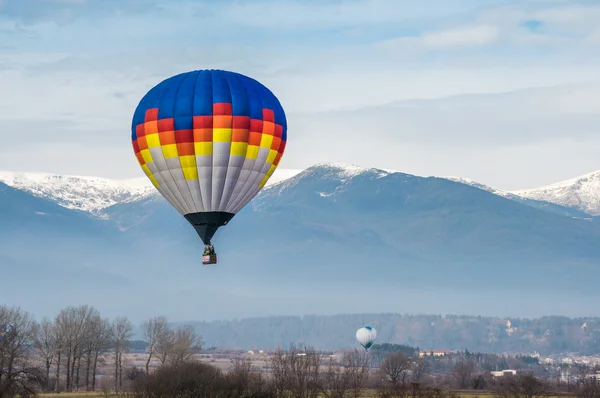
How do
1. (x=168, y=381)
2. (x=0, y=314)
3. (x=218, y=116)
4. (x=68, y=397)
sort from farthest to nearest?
1. (x=0, y=314)
2. (x=68, y=397)
3. (x=168, y=381)
4. (x=218, y=116)

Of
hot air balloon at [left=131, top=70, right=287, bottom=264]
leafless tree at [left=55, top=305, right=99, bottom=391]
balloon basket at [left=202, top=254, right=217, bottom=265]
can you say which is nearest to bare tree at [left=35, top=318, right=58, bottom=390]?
leafless tree at [left=55, top=305, right=99, bottom=391]

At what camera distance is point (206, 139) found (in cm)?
9394

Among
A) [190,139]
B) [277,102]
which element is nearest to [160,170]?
[190,139]

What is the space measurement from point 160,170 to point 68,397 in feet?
187

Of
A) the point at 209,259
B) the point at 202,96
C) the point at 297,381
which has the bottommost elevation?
the point at 297,381

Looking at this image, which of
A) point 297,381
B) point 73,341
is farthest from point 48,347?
point 297,381

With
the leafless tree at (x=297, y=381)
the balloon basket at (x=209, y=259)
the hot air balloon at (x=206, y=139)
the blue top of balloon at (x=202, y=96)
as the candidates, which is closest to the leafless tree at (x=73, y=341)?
the leafless tree at (x=297, y=381)

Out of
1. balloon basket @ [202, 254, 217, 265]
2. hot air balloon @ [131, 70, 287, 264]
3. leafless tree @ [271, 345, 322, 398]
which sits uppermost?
hot air balloon @ [131, 70, 287, 264]

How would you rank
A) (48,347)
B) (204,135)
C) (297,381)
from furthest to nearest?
(48,347) < (297,381) < (204,135)

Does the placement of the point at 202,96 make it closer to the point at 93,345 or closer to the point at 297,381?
the point at 297,381

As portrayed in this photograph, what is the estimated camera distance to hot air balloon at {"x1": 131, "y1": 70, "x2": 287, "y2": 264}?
3701 inches

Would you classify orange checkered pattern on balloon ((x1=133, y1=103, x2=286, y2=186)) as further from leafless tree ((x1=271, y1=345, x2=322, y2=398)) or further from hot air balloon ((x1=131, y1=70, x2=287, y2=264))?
leafless tree ((x1=271, y1=345, x2=322, y2=398))

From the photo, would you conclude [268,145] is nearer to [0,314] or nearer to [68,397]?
[68,397]

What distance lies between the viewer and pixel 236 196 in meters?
96.1
